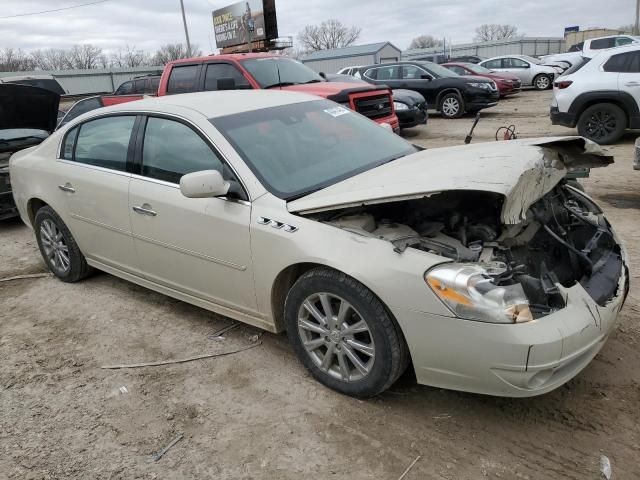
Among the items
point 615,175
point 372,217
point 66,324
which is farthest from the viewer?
point 615,175

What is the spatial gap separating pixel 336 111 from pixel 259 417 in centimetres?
233

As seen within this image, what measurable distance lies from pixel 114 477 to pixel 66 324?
6.30 feet

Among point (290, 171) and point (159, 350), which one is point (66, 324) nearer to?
point (159, 350)

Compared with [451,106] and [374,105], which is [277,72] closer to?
[374,105]

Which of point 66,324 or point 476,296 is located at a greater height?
point 476,296

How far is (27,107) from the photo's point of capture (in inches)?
257

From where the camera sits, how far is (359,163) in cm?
348

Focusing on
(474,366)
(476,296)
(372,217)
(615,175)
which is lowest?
(615,175)

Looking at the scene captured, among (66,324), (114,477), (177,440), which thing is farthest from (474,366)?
(66,324)

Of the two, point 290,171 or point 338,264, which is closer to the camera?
point 338,264

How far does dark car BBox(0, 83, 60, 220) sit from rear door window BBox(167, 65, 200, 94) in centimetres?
240

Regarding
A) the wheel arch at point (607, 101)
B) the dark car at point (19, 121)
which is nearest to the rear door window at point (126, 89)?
the dark car at point (19, 121)

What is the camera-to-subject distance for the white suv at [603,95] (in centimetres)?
866

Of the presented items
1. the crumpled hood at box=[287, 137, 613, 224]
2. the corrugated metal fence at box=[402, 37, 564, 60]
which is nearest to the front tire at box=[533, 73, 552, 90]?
the crumpled hood at box=[287, 137, 613, 224]
